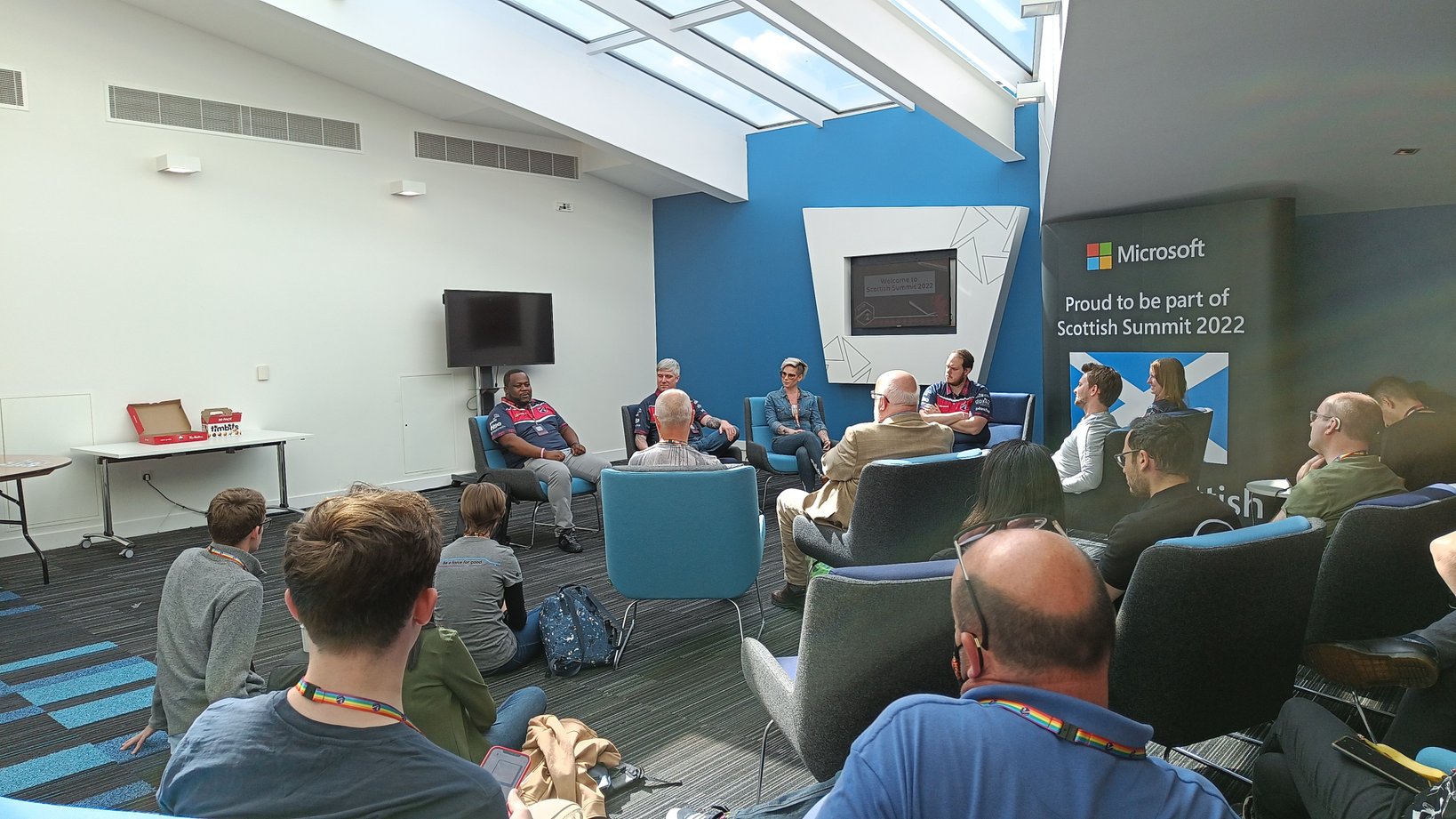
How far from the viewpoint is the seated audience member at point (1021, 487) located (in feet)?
9.18

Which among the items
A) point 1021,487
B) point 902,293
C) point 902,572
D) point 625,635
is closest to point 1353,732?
point 902,572

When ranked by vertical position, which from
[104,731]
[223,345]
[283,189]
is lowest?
[104,731]

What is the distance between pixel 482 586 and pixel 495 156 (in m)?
6.32

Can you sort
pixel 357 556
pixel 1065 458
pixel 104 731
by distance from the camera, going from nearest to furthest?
1. pixel 357 556
2. pixel 104 731
3. pixel 1065 458

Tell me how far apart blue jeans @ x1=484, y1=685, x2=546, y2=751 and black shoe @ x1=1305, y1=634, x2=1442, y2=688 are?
7.42 ft

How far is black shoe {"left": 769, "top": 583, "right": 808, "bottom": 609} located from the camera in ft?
15.2

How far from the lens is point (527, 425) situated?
6477 millimetres

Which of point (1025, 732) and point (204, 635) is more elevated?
point (1025, 732)

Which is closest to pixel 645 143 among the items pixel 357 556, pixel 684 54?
pixel 684 54

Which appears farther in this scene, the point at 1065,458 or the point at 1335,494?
the point at 1065,458

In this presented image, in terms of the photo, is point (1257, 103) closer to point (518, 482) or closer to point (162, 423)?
point (518, 482)

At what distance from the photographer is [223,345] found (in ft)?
22.8

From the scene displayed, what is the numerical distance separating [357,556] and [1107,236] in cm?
612

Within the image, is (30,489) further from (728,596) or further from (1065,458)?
(1065,458)
